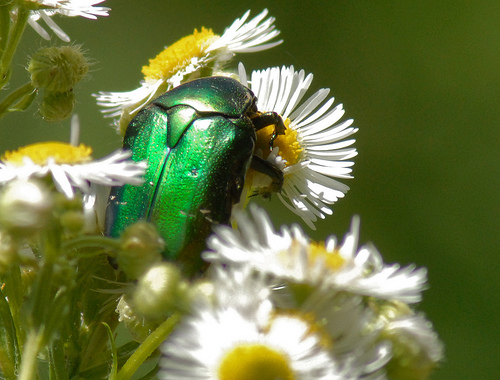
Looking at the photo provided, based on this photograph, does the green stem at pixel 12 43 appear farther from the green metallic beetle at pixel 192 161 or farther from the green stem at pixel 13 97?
the green metallic beetle at pixel 192 161

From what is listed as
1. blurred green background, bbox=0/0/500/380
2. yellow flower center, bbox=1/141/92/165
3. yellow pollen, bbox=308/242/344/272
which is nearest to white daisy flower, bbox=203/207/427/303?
yellow pollen, bbox=308/242/344/272

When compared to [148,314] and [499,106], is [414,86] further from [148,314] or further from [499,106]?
[148,314]

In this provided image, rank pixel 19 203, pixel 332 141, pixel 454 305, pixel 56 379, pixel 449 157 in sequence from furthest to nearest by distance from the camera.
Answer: pixel 449 157
pixel 454 305
pixel 332 141
pixel 56 379
pixel 19 203

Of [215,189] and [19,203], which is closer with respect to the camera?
[19,203]

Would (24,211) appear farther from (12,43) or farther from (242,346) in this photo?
(12,43)

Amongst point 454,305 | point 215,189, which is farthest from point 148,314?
point 454,305

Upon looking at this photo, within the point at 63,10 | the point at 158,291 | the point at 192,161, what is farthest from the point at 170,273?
the point at 63,10

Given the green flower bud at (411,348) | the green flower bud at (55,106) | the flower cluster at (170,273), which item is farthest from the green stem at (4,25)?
the green flower bud at (411,348)
